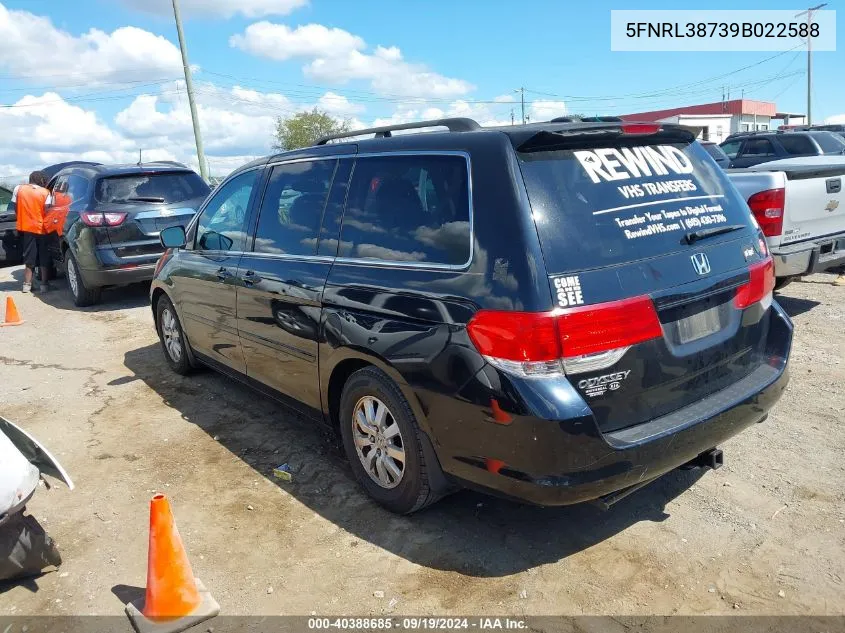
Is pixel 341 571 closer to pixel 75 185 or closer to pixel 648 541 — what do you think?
pixel 648 541

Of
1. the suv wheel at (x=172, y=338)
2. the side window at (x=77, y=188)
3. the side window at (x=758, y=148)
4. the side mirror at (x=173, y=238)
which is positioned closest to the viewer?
the side mirror at (x=173, y=238)

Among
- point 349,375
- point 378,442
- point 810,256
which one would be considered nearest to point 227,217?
point 349,375

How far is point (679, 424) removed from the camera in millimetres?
2855

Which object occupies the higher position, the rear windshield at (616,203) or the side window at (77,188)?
the side window at (77,188)

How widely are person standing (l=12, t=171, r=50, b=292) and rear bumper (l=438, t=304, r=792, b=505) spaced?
961 centimetres

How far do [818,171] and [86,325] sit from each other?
841 centimetres

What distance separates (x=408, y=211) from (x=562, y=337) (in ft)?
3.55

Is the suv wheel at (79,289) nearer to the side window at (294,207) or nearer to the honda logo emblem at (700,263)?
the side window at (294,207)

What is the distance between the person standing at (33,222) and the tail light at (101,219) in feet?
6.52

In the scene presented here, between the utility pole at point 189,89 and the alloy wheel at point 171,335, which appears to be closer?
the alloy wheel at point 171,335

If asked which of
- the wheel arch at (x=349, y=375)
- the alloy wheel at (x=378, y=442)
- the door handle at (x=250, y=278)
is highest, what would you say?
the door handle at (x=250, y=278)

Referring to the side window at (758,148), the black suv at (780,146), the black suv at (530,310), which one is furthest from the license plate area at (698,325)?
the side window at (758,148)

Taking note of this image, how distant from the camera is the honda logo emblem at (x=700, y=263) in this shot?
2.97m

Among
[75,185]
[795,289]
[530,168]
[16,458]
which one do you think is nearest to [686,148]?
[530,168]
